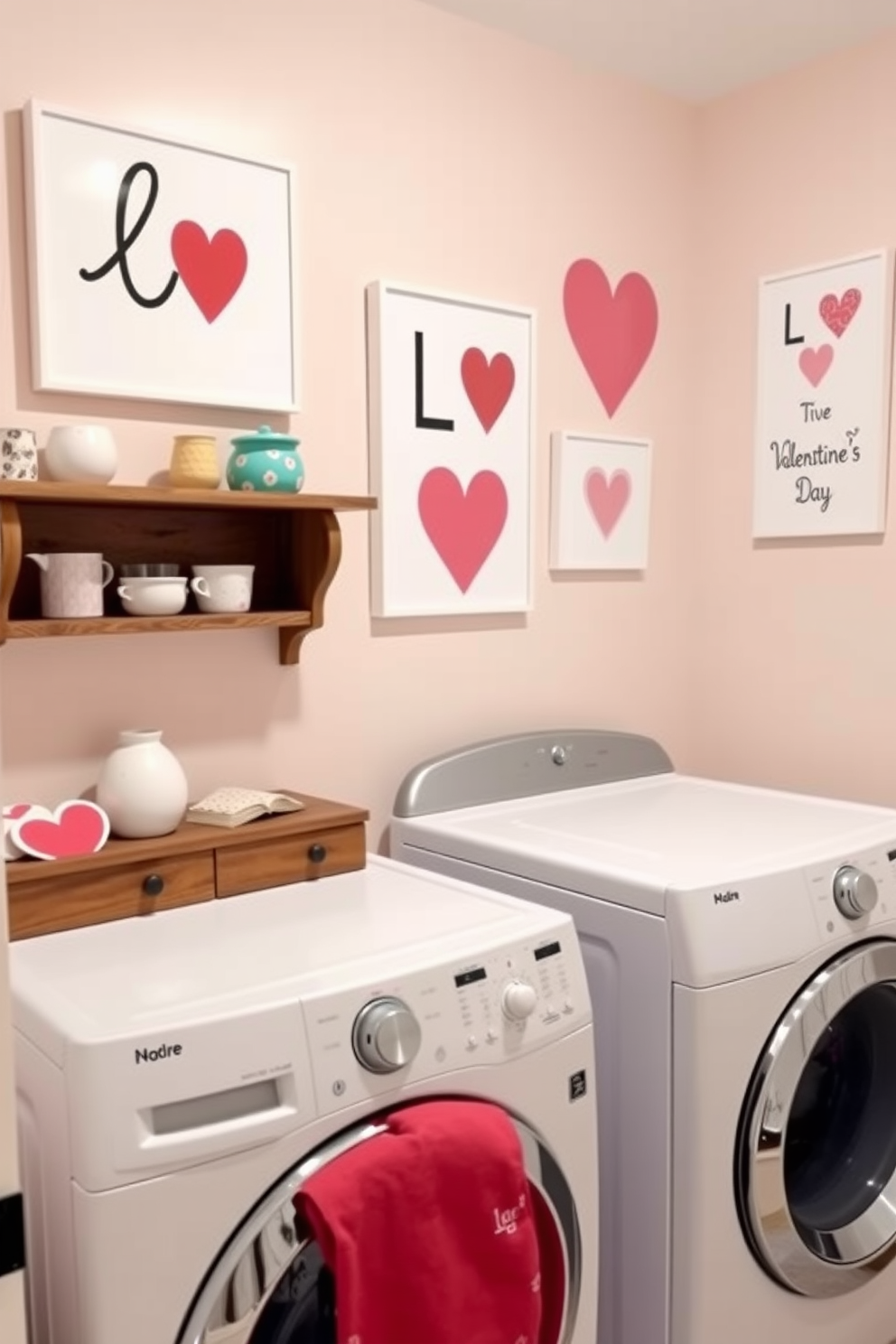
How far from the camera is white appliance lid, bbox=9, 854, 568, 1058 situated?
1354mm

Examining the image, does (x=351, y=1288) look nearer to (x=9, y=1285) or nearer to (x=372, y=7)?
(x=9, y=1285)

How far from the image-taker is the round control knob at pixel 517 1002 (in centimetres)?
154

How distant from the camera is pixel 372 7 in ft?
7.22

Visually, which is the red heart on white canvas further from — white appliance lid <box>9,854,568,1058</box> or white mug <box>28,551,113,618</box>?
white mug <box>28,551,113,618</box>

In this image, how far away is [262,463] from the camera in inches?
75.7

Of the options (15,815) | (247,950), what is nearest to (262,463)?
(15,815)

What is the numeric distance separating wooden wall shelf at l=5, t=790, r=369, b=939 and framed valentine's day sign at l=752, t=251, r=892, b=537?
130 centimetres

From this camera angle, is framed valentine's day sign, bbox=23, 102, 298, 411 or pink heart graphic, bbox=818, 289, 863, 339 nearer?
framed valentine's day sign, bbox=23, 102, 298, 411

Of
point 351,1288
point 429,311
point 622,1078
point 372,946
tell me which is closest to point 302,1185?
point 351,1288

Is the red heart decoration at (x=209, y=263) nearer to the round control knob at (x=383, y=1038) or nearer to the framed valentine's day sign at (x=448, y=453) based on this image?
the framed valentine's day sign at (x=448, y=453)

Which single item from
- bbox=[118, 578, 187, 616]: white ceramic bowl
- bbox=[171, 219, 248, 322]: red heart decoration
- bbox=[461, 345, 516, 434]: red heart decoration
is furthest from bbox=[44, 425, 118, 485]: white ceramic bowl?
bbox=[461, 345, 516, 434]: red heart decoration

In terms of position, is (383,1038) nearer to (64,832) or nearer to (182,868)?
(182,868)

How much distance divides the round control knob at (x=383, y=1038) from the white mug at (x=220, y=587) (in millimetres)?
755

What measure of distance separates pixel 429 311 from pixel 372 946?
1.27 m
